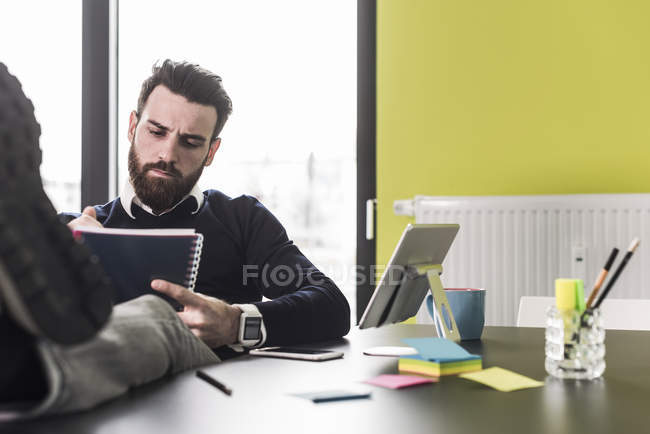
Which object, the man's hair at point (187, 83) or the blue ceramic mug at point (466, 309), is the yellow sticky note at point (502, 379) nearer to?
the blue ceramic mug at point (466, 309)

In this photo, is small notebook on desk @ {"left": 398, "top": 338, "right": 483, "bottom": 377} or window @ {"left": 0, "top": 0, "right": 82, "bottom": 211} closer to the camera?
small notebook on desk @ {"left": 398, "top": 338, "right": 483, "bottom": 377}

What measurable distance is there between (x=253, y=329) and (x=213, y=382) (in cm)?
37

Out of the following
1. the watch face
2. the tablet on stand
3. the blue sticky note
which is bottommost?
the watch face

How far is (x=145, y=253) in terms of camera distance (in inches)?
40.6

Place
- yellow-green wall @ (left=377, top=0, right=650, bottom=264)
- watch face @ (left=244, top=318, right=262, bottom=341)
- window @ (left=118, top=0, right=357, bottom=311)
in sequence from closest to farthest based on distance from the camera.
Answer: watch face @ (left=244, top=318, right=262, bottom=341) → yellow-green wall @ (left=377, top=0, right=650, bottom=264) → window @ (left=118, top=0, right=357, bottom=311)

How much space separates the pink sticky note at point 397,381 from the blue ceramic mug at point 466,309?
351mm

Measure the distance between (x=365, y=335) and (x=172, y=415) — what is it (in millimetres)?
648

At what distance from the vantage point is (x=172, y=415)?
614 mm

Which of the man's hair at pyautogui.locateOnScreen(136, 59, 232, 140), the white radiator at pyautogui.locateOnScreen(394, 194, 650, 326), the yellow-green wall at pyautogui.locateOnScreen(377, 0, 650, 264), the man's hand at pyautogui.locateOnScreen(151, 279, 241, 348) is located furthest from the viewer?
Answer: the yellow-green wall at pyautogui.locateOnScreen(377, 0, 650, 264)

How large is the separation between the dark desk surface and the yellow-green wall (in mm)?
1623

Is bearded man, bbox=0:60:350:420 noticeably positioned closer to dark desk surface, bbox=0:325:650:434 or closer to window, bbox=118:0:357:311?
dark desk surface, bbox=0:325:650:434

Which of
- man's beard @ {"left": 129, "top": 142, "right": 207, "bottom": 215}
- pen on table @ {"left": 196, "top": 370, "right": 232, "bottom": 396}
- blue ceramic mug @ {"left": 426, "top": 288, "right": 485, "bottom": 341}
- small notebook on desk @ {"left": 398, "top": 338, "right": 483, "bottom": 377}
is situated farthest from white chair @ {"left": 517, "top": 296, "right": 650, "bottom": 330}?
pen on table @ {"left": 196, "top": 370, "right": 232, "bottom": 396}

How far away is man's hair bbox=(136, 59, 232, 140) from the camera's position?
167 cm

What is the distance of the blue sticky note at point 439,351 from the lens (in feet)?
2.73
